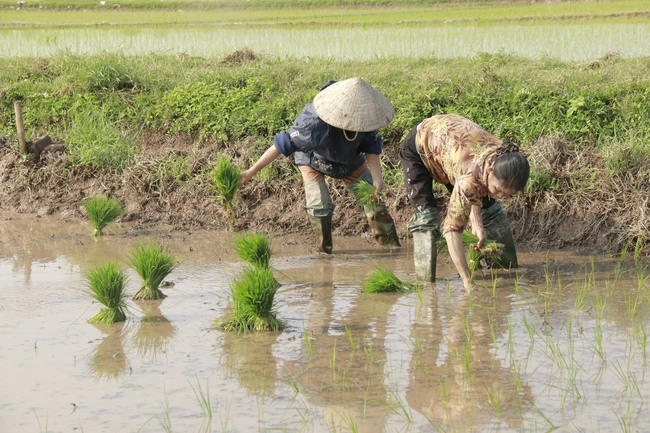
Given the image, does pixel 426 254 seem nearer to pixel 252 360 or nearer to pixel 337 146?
pixel 337 146

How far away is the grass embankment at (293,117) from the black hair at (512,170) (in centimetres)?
208

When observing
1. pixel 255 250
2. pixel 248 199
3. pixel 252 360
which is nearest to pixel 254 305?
pixel 252 360

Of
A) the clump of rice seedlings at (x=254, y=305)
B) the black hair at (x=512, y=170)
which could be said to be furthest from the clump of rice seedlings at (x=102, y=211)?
the black hair at (x=512, y=170)

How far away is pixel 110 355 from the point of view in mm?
5312

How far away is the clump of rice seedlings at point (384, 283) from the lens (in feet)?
20.4

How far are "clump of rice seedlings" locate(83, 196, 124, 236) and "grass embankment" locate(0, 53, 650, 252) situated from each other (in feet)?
2.04

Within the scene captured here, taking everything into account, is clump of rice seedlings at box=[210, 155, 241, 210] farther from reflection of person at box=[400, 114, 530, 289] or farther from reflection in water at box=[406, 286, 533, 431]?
reflection in water at box=[406, 286, 533, 431]

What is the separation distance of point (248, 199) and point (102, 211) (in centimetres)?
125

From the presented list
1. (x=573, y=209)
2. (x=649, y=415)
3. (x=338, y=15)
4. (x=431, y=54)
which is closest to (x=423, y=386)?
(x=649, y=415)

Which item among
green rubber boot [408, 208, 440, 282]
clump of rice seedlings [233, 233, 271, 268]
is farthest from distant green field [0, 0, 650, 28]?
clump of rice seedlings [233, 233, 271, 268]

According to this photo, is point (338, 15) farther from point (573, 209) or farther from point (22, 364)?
point (22, 364)

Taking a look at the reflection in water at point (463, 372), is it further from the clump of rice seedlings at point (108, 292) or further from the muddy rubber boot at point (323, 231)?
the clump of rice seedlings at point (108, 292)

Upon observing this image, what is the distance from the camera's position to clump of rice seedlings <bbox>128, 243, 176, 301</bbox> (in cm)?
623

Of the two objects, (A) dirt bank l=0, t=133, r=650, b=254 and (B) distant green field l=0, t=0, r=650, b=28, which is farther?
(B) distant green field l=0, t=0, r=650, b=28
